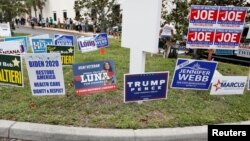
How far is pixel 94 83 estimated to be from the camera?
5148mm

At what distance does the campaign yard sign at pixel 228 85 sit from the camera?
562cm

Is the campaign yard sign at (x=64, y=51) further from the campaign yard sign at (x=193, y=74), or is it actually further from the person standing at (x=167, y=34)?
the person standing at (x=167, y=34)

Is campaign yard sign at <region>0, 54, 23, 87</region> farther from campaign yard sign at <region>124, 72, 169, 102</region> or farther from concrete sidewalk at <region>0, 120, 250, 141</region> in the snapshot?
campaign yard sign at <region>124, 72, 169, 102</region>

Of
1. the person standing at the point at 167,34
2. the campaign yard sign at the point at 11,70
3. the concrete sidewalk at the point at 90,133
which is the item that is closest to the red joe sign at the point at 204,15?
the concrete sidewalk at the point at 90,133

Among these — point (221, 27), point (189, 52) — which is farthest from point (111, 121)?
point (189, 52)

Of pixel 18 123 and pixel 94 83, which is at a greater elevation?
pixel 94 83

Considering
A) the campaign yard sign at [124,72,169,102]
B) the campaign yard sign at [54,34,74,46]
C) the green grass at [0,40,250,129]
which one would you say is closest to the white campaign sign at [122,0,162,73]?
the campaign yard sign at [124,72,169,102]

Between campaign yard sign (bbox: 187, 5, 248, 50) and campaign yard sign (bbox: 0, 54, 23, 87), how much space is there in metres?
3.27

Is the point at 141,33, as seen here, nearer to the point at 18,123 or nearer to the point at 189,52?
the point at 18,123

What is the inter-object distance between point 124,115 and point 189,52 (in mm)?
8946

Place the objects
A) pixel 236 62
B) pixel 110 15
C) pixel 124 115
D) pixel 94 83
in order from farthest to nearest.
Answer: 1. pixel 110 15
2. pixel 236 62
3. pixel 94 83
4. pixel 124 115

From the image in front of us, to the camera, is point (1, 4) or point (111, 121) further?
point (1, 4)

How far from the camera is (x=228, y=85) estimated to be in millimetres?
5723

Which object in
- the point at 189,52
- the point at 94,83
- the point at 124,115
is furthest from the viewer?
the point at 189,52
